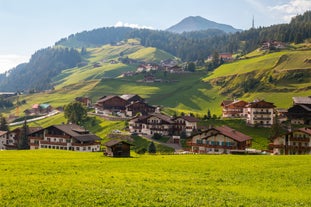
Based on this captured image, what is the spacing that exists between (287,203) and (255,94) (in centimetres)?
15592

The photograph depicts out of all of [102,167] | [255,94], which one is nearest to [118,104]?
[255,94]

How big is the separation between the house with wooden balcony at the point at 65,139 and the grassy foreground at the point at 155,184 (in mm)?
48006

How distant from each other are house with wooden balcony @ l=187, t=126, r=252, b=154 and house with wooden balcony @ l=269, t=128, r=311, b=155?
24.4 feet

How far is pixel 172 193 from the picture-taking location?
112 ft

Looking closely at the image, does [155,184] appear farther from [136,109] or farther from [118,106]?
[118,106]

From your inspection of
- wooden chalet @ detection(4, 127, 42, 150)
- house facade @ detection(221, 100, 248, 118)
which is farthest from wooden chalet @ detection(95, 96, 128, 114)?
wooden chalet @ detection(4, 127, 42, 150)

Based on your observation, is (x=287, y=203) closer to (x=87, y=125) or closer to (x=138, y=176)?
(x=138, y=176)

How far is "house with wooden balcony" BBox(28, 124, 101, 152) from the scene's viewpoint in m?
102

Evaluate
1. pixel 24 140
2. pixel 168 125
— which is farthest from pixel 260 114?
pixel 24 140

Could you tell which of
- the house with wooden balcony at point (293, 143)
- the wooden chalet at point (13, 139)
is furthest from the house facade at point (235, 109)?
the wooden chalet at point (13, 139)

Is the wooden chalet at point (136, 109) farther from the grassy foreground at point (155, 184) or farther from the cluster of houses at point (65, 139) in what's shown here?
the grassy foreground at point (155, 184)

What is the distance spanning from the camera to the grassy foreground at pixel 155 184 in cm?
3106

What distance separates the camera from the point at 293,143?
91.2 metres

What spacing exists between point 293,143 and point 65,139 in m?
58.7
